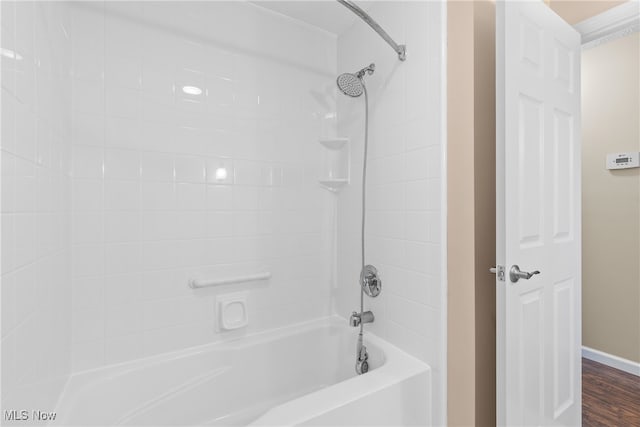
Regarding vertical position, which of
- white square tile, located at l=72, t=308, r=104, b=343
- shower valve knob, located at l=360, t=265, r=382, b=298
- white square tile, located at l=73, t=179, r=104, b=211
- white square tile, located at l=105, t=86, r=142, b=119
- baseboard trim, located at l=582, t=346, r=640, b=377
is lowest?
baseboard trim, located at l=582, t=346, r=640, b=377

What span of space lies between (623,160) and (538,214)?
1430 millimetres

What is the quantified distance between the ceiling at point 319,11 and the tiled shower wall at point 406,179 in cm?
8

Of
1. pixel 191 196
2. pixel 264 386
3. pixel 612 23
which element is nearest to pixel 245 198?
pixel 191 196

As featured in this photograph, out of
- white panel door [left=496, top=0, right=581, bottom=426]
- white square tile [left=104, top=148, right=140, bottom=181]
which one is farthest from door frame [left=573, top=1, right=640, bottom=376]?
white square tile [left=104, top=148, right=140, bottom=181]

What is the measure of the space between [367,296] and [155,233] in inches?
44.0

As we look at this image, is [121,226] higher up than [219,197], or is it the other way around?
[219,197]

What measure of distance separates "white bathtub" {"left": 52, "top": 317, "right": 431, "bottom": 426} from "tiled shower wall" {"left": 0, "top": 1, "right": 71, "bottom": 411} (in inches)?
8.8

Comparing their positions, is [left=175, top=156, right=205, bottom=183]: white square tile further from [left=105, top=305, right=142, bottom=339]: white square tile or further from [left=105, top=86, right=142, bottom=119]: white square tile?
[left=105, top=305, right=142, bottom=339]: white square tile

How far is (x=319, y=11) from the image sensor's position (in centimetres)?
170

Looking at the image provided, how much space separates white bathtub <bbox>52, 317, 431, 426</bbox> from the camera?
1.08m

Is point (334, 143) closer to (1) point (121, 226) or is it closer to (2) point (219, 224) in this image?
(2) point (219, 224)

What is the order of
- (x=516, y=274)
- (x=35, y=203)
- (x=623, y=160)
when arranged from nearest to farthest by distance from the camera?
(x=35, y=203)
(x=516, y=274)
(x=623, y=160)

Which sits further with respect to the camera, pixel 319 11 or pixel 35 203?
pixel 319 11

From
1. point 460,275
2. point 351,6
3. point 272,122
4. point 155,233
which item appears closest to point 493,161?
point 460,275
